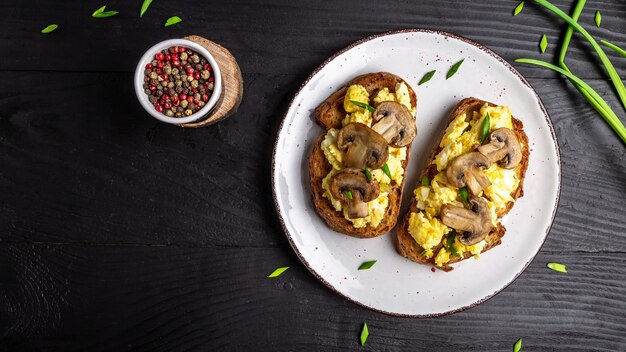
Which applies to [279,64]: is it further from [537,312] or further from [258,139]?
[537,312]

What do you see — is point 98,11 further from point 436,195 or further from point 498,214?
point 498,214

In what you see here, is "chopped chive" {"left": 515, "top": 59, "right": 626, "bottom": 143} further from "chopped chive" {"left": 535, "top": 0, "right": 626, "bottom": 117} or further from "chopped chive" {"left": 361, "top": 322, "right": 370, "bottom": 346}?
"chopped chive" {"left": 361, "top": 322, "right": 370, "bottom": 346}

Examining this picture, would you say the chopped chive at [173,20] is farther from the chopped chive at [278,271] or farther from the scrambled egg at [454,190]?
the scrambled egg at [454,190]

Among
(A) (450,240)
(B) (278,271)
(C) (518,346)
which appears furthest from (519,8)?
(B) (278,271)

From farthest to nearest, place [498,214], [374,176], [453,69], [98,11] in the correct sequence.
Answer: [98,11]
[453,69]
[498,214]
[374,176]

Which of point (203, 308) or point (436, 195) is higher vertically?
point (436, 195)

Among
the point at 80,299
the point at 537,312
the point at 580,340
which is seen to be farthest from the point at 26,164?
the point at 580,340

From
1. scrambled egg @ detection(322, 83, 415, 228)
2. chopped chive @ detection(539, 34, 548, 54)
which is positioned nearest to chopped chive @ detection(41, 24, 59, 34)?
scrambled egg @ detection(322, 83, 415, 228)
